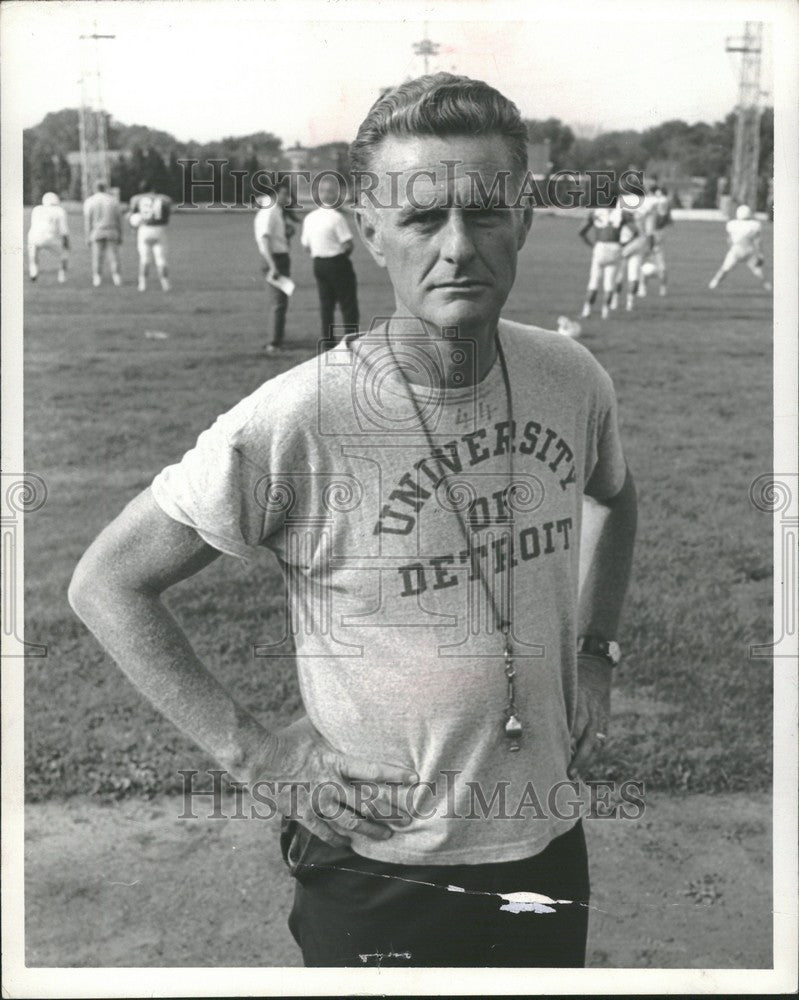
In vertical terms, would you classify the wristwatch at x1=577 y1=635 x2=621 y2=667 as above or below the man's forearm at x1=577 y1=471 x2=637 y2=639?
below

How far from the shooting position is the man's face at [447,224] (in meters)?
1.71

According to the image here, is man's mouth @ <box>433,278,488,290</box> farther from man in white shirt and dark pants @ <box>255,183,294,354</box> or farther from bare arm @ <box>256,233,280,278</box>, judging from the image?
bare arm @ <box>256,233,280,278</box>

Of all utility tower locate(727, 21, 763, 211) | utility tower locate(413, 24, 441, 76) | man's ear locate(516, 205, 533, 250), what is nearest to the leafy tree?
utility tower locate(413, 24, 441, 76)

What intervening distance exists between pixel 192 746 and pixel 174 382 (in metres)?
3.11

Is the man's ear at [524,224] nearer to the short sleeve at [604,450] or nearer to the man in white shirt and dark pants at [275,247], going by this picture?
the short sleeve at [604,450]

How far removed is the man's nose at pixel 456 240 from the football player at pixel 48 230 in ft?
6.01

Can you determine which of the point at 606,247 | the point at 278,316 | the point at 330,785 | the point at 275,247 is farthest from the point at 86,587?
the point at 606,247

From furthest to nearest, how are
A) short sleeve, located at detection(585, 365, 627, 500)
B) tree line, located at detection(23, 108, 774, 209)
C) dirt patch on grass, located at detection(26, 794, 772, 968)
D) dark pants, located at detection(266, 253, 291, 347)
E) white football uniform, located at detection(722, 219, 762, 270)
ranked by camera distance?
dark pants, located at detection(266, 253, 291, 347) → white football uniform, located at detection(722, 219, 762, 270) → dirt patch on grass, located at detection(26, 794, 772, 968) → tree line, located at detection(23, 108, 774, 209) → short sleeve, located at detection(585, 365, 627, 500)

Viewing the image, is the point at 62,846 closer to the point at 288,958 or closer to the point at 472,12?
the point at 288,958

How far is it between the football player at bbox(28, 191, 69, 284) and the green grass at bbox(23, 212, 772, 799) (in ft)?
1.16

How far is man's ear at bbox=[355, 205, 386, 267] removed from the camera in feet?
5.88

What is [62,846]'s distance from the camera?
312 centimetres

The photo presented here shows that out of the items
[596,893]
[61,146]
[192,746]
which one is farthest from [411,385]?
[192,746]

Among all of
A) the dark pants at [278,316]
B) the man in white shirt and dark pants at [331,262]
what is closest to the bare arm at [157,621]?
the man in white shirt and dark pants at [331,262]
